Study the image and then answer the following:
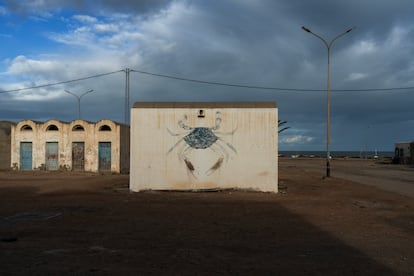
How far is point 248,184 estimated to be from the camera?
1994cm

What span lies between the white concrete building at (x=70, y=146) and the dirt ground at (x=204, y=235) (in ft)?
67.5

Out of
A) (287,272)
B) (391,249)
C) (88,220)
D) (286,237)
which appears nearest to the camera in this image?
(287,272)

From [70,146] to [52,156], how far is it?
200cm

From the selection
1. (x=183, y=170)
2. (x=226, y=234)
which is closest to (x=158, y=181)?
(x=183, y=170)

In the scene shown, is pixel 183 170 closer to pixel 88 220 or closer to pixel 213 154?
pixel 213 154

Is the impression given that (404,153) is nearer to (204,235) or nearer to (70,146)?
(70,146)

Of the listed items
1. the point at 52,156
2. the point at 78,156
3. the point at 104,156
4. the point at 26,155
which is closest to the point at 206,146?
the point at 104,156

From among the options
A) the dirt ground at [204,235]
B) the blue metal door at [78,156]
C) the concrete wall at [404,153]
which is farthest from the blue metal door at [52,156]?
the concrete wall at [404,153]

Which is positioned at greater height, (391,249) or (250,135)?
(250,135)

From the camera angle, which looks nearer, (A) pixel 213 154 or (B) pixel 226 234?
(B) pixel 226 234

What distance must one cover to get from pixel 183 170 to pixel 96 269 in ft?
43.1

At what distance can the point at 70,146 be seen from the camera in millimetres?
39812

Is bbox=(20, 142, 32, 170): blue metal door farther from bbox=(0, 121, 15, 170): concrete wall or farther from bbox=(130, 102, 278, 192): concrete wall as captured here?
bbox=(130, 102, 278, 192): concrete wall

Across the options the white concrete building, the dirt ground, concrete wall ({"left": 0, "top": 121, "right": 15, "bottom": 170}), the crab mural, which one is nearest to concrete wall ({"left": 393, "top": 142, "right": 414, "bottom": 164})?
the white concrete building
